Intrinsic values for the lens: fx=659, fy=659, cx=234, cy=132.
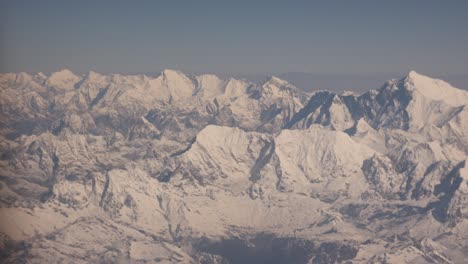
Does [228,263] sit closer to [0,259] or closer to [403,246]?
[403,246]

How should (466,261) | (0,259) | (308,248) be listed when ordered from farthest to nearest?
(308,248) < (466,261) < (0,259)

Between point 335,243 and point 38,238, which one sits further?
point 335,243

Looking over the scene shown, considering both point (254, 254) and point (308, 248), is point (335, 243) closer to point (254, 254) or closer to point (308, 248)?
point (308, 248)

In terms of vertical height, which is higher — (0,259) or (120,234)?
(0,259)

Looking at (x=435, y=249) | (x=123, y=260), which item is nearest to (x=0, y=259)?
(x=123, y=260)

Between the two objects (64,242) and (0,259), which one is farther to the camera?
(64,242)

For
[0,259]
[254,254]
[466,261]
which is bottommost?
[254,254]

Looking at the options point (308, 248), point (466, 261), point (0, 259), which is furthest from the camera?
point (308, 248)

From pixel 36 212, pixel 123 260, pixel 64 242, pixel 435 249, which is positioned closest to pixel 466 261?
pixel 435 249

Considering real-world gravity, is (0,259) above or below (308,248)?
above
